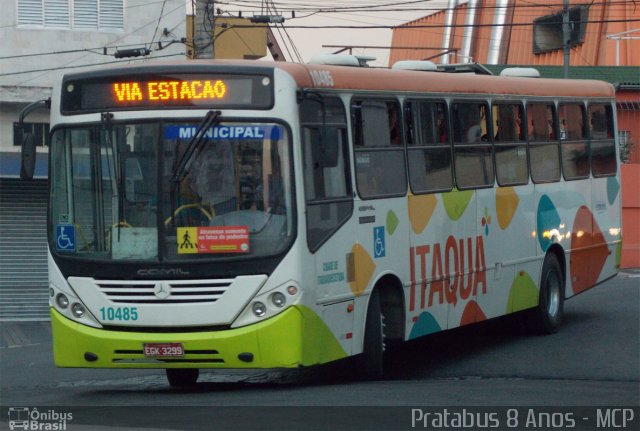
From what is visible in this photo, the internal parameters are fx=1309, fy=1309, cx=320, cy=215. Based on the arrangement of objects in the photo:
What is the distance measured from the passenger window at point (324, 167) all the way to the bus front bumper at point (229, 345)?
722 millimetres

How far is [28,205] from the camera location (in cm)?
2305

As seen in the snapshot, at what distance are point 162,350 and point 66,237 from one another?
141cm

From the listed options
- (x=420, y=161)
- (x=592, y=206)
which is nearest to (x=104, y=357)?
(x=420, y=161)

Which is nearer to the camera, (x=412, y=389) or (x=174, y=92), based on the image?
(x=174, y=92)

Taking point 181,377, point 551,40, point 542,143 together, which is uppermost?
point 542,143

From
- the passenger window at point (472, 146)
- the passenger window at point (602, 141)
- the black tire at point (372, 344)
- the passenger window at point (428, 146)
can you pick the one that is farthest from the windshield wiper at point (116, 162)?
the passenger window at point (602, 141)

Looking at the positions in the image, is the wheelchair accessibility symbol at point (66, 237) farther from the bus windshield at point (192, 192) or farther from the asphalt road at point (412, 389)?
the asphalt road at point (412, 389)

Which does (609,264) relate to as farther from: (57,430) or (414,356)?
(57,430)

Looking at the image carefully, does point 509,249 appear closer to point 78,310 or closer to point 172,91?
point 172,91

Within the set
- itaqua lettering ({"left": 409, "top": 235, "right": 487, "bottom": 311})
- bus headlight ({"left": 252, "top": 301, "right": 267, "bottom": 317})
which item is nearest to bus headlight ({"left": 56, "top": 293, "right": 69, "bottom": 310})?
bus headlight ({"left": 252, "top": 301, "right": 267, "bottom": 317})

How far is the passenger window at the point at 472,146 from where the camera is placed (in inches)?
556

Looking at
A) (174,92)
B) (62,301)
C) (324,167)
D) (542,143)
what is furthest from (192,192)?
(542,143)

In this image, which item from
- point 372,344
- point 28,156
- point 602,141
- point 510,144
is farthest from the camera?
point 602,141

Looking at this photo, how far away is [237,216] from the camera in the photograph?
35.6ft
